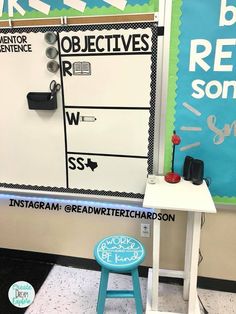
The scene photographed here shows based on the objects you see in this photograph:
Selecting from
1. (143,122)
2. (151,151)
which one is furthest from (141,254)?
(143,122)

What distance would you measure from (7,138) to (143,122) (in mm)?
920

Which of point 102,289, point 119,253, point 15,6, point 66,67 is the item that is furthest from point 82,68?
point 102,289

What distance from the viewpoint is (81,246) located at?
6.56 ft

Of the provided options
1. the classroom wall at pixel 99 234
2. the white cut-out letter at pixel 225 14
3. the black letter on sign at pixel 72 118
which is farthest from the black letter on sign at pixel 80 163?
the white cut-out letter at pixel 225 14

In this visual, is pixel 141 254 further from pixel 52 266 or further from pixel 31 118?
pixel 31 118

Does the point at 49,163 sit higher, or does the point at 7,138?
the point at 7,138

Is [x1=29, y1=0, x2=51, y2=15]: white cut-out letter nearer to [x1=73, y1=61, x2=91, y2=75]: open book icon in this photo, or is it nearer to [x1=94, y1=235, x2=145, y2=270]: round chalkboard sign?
[x1=73, y1=61, x2=91, y2=75]: open book icon

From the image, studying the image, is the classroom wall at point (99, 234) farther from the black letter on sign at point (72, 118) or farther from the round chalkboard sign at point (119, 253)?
the black letter on sign at point (72, 118)

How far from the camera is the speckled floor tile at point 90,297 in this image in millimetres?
1705

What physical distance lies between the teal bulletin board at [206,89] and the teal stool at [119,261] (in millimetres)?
514

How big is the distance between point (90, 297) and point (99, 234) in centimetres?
40

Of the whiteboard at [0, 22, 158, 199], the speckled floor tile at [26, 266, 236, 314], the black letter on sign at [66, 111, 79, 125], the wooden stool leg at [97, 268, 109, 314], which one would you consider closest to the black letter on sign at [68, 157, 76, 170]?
the whiteboard at [0, 22, 158, 199]

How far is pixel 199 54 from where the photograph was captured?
144cm

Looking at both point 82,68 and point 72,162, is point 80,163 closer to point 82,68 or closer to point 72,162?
point 72,162
